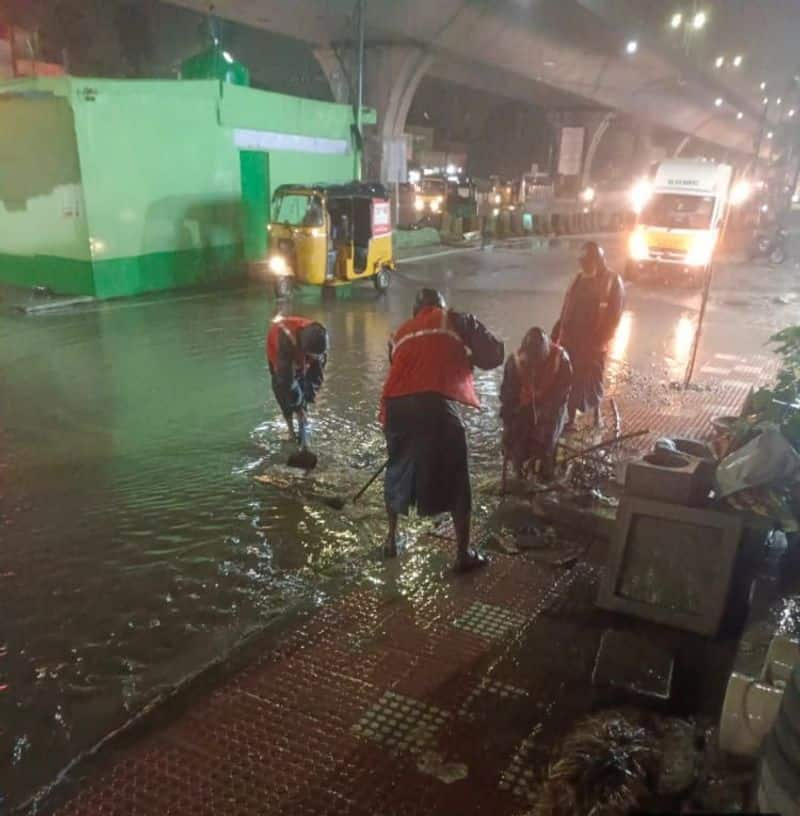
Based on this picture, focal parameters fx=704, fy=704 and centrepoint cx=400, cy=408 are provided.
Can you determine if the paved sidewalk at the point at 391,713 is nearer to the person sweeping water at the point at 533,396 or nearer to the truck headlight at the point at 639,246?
the person sweeping water at the point at 533,396

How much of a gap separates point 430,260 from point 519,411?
53.0 feet

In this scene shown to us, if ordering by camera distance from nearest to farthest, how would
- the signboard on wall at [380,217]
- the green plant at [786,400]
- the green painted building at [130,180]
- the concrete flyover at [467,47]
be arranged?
the green plant at [786,400]
the green painted building at [130,180]
the signboard on wall at [380,217]
the concrete flyover at [467,47]

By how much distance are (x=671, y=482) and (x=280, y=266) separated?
36.8 ft

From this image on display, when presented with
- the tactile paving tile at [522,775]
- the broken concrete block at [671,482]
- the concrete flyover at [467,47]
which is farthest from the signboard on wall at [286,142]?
the tactile paving tile at [522,775]

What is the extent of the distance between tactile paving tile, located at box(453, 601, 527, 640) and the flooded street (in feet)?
2.37

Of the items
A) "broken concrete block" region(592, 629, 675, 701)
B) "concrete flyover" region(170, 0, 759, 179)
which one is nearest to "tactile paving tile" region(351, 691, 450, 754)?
"broken concrete block" region(592, 629, 675, 701)

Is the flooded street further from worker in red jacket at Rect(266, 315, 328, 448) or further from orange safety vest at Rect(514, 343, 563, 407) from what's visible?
orange safety vest at Rect(514, 343, 563, 407)

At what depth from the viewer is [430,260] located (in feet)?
68.4

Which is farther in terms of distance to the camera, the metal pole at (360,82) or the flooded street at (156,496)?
the metal pole at (360,82)

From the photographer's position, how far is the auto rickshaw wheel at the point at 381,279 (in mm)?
15141

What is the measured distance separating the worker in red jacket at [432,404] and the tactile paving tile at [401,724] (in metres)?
1.29

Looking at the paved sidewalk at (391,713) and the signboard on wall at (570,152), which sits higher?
the signboard on wall at (570,152)

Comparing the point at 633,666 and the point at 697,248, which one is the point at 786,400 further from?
the point at 697,248

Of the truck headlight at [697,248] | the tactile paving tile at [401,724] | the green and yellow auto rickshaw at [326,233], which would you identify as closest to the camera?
the tactile paving tile at [401,724]
